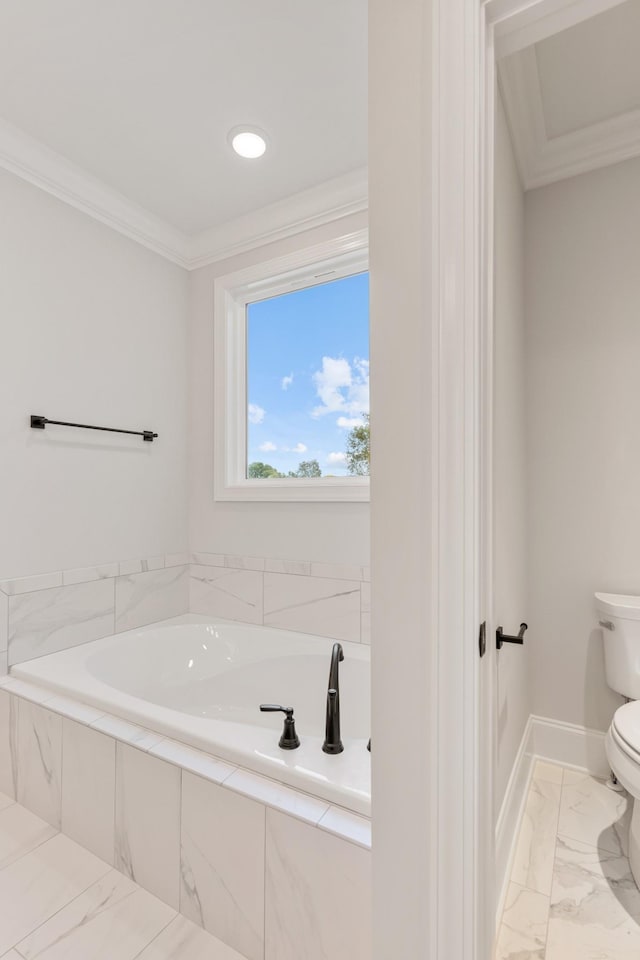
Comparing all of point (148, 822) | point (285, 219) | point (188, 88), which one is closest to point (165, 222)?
point (285, 219)

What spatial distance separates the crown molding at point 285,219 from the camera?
2.18 meters

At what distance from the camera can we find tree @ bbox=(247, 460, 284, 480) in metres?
2.60

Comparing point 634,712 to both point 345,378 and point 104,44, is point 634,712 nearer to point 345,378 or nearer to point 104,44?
point 345,378

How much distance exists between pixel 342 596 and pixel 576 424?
4.05 feet

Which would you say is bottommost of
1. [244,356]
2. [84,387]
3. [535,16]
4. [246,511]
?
[246,511]

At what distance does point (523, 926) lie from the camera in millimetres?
1243

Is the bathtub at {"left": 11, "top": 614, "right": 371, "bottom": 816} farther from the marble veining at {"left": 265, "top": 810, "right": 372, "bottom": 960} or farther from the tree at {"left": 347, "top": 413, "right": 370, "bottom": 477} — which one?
the tree at {"left": 347, "top": 413, "right": 370, "bottom": 477}

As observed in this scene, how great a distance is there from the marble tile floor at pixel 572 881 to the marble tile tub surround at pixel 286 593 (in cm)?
91

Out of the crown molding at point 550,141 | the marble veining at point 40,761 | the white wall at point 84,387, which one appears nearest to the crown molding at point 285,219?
the white wall at point 84,387

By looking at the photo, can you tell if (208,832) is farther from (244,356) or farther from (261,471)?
(244,356)

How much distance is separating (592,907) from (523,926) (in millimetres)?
211

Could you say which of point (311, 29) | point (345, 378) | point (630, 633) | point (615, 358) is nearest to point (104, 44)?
point (311, 29)

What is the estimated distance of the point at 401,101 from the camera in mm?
894

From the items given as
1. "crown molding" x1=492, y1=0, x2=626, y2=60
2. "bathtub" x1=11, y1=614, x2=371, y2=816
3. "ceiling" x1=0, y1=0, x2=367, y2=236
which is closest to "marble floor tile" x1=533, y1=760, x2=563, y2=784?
"bathtub" x1=11, y1=614, x2=371, y2=816
